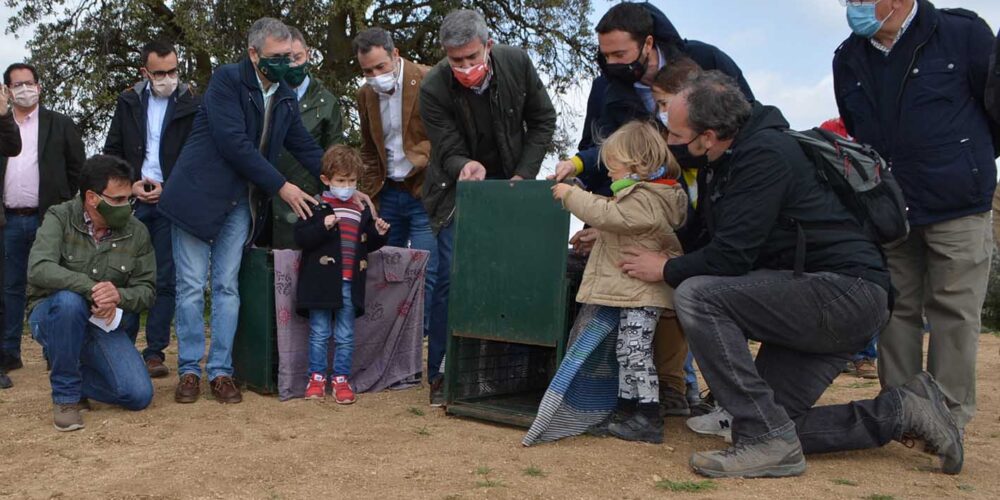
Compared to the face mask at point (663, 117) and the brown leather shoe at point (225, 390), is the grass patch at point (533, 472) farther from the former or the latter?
the brown leather shoe at point (225, 390)

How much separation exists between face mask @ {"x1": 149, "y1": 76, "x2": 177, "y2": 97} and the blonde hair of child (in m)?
3.18

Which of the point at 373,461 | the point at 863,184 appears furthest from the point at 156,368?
the point at 863,184

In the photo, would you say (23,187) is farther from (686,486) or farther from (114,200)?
(686,486)

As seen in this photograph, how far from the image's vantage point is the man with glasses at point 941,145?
4188mm

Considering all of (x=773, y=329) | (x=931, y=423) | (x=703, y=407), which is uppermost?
(x=773, y=329)

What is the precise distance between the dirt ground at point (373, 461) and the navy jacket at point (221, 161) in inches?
38.5

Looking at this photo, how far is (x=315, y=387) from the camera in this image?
210 inches

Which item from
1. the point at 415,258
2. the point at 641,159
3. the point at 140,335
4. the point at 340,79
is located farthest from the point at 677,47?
the point at 340,79

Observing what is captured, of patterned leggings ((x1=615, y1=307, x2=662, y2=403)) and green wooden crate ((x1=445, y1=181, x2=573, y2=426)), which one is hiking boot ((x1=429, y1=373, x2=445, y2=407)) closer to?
green wooden crate ((x1=445, y1=181, x2=573, y2=426))

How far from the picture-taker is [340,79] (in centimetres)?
1262

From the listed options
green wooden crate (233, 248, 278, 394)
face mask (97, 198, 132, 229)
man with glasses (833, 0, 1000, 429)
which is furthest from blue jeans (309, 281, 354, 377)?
man with glasses (833, 0, 1000, 429)

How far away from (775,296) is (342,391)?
2365 millimetres

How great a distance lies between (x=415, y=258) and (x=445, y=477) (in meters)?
2.16

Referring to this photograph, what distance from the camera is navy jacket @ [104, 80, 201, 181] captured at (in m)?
6.22
